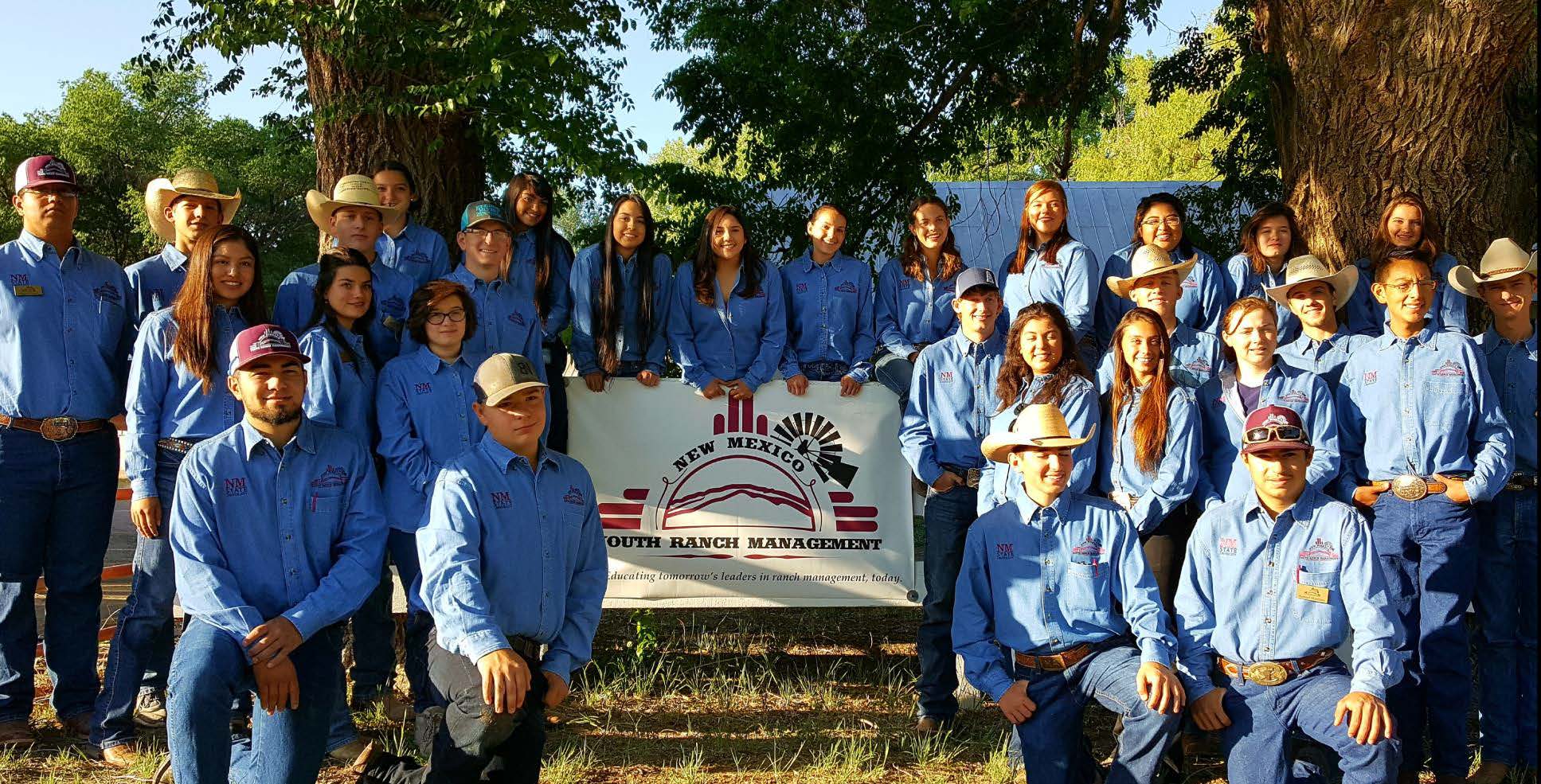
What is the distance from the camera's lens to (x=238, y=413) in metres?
5.26

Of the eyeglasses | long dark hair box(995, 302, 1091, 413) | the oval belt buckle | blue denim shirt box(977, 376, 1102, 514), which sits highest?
the eyeglasses

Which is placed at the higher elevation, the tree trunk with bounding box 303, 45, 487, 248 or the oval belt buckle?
the tree trunk with bounding box 303, 45, 487, 248

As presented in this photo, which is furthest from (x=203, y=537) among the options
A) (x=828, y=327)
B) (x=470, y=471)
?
(x=828, y=327)

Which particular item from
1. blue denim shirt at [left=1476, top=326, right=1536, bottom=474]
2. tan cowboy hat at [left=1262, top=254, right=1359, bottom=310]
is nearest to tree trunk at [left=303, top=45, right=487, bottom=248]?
tan cowboy hat at [left=1262, top=254, right=1359, bottom=310]

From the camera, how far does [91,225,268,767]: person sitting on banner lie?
5.14m

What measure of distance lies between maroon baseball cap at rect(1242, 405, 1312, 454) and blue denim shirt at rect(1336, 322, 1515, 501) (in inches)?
41.8

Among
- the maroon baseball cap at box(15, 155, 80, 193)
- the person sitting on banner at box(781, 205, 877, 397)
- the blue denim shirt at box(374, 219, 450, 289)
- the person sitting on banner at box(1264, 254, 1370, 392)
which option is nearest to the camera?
the maroon baseball cap at box(15, 155, 80, 193)

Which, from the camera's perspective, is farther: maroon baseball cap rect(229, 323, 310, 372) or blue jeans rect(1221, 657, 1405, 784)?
maroon baseball cap rect(229, 323, 310, 372)

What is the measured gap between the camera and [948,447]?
587cm

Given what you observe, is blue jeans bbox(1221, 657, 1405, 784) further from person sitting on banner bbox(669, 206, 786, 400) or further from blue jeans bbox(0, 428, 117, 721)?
blue jeans bbox(0, 428, 117, 721)

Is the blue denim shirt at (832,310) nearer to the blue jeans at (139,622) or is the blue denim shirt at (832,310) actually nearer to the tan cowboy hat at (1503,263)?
the tan cowboy hat at (1503,263)

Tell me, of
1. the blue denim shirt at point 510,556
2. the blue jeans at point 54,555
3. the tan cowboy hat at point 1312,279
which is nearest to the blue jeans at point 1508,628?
the tan cowboy hat at point 1312,279

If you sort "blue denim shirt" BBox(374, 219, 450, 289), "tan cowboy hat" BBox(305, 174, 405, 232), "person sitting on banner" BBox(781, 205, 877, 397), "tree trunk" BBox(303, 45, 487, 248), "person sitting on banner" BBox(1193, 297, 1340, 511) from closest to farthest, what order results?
1. "person sitting on banner" BBox(1193, 297, 1340, 511)
2. "tan cowboy hat" BBox(305, 174, 405, 232)
3. "blue denim shirt" BBox(374, 219, 450, 289)
4. "person sitting on banner" BBox(781, 205, 877, 397)
5. "tree trunk" BBox(303, 45, 487, 248)

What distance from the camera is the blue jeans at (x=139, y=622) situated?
17.1 feet
